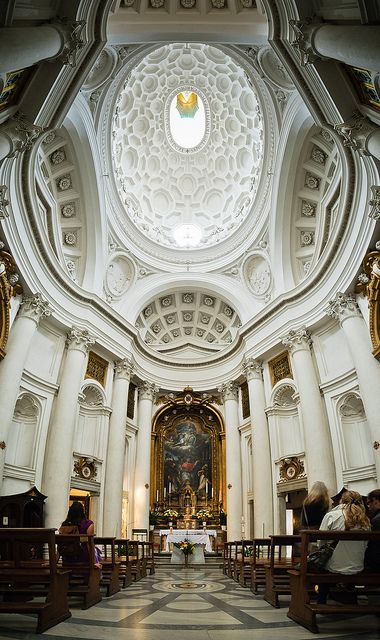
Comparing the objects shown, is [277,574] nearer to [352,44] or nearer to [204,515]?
[352,44]

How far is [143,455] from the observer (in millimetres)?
20141

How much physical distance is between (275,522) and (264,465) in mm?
2135

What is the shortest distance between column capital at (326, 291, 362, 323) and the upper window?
13.1 m

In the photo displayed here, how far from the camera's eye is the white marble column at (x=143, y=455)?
62.1 ft

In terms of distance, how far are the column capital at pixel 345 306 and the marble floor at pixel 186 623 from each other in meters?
9.29

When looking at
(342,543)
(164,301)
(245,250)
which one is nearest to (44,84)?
(342,543)

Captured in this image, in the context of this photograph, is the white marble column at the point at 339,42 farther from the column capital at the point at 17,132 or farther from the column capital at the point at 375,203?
the column capital at the point at 17,132

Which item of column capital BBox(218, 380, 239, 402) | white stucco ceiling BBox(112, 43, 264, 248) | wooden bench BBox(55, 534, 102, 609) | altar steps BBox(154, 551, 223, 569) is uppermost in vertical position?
white stucco ceiling BBox(112, 43, 264, 248)

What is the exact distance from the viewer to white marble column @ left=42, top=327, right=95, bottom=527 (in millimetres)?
13289

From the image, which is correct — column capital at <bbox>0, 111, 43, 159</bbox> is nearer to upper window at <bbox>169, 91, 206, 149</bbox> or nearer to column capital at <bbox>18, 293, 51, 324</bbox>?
column capital at <bbox>18, 293, 51, 324</bbox>

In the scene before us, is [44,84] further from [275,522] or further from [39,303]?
[275,522]

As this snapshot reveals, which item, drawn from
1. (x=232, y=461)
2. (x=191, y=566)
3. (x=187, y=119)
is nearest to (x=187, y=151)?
(x=187, y=119)

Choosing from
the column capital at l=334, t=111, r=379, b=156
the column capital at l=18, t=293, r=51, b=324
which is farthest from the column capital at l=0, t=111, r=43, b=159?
the column capital at l=334, t=111, r=379, b=156

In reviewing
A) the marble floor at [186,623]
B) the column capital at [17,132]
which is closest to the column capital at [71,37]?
the column capital at [17,132]
